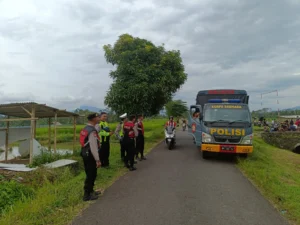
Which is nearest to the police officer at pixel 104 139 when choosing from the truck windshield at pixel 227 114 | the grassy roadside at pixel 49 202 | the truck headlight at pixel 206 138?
the grassy roadside at pixel 49 202

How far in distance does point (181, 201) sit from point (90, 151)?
205cm

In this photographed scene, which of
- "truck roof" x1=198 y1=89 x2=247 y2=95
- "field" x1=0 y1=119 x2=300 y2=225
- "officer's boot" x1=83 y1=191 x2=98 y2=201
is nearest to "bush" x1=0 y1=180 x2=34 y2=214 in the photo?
"field" x1=0 y1=119 x2=300 y2=225

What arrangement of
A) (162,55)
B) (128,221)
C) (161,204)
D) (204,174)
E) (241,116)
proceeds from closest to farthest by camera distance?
(128,221)
(161,204)
(204,174)
(241,116)
(162,55)

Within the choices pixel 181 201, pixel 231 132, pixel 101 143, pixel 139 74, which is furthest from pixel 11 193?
pixel 139 74

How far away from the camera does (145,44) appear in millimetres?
15031

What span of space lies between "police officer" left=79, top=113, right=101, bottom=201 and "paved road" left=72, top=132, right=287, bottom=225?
0.34 meters

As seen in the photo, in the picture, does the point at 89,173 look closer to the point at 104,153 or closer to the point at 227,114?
the point at 104,153

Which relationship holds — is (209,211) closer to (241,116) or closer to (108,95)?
(241,116)

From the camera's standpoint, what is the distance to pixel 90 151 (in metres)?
4.84

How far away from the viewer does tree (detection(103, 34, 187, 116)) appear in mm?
14422

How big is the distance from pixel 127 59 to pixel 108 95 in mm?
2501

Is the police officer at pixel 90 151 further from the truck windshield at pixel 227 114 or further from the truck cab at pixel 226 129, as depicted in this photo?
the truck windshield at pixel 227 114

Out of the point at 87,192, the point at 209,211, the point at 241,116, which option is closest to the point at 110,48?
the point at 241,116

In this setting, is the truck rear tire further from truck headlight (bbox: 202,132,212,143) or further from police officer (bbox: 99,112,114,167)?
police officer (bbox: 99,112,114,167)
